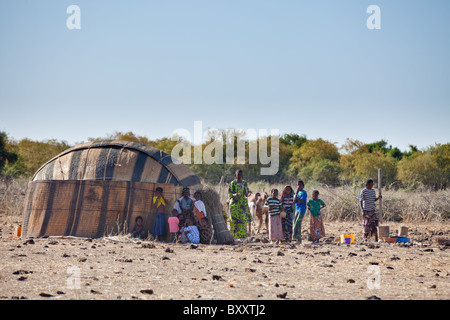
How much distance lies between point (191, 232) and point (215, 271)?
4.16m

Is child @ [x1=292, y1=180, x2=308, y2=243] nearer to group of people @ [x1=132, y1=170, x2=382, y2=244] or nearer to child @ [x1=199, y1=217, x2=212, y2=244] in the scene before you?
group of people @ [x1=132, y1=170, x2=382, y2=244]

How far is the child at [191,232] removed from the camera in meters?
12.9

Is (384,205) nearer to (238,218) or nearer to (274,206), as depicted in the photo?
(274,206)

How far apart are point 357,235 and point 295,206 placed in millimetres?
3462

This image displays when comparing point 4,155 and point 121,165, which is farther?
point 4,155

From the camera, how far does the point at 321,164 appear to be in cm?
3925

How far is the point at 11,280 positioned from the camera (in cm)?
746

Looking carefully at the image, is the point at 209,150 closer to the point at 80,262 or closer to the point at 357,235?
the point at 357,235

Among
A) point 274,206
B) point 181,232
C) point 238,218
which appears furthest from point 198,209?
point 274,206

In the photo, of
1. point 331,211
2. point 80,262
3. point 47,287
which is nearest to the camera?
point 47,287

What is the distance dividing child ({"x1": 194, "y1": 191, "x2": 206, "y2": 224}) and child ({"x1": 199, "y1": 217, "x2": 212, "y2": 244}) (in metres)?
0.11

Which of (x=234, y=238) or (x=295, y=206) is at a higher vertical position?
(x=295, y=206)

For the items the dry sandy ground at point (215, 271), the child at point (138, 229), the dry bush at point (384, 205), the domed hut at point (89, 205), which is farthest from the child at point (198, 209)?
the dry bush at point (384, 205)
